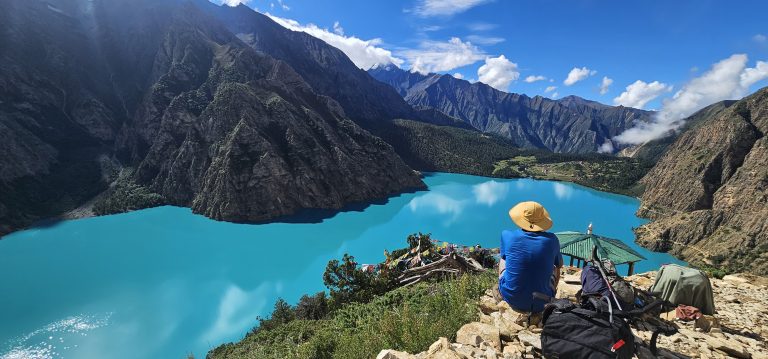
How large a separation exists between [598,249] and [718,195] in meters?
117

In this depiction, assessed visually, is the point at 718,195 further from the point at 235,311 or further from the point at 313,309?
the point at 235,311

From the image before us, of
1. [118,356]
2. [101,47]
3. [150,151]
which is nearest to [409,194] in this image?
[150,151]

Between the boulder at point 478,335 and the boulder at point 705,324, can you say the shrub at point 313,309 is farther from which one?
the boulder at point 705,324

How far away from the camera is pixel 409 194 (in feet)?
404

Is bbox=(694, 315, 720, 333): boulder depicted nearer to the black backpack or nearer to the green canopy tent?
the green canopy tent

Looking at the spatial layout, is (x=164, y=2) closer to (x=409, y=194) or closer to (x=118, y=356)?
(x=409, y=194)

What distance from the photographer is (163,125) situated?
10744 cm

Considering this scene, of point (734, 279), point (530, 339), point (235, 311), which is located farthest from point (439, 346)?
point (235, 311)

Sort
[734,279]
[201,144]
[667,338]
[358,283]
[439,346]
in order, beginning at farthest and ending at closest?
[201,144], [358,283], [734,279], [667,338], [439,346]

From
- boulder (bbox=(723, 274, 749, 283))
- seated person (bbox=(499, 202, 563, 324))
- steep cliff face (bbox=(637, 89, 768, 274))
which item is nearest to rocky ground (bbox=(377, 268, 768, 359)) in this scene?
seated person (bbox=(499, 202, 563, 324))

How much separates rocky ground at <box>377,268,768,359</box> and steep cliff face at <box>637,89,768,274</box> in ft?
249

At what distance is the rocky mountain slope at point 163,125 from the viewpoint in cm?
9075

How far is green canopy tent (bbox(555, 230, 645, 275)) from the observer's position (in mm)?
12883

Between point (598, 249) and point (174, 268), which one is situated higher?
point (598, 249)
